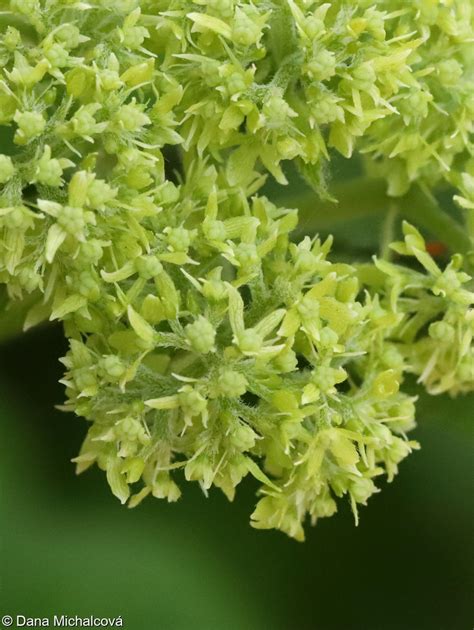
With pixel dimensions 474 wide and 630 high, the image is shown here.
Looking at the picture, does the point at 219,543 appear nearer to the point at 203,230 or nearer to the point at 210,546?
the point at 210,546

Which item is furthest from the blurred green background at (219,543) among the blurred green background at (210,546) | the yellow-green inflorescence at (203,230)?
the yellow-green inflorescence at (203,230)

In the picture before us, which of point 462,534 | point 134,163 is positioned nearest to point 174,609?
point 462,534

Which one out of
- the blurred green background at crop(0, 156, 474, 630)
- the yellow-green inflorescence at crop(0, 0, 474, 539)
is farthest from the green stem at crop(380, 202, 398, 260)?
the yellow-green inflorescence at crop(0, 0, 474, 539)

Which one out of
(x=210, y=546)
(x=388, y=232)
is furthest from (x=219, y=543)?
(x=388, y=232)

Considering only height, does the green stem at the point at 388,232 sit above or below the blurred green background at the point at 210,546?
above

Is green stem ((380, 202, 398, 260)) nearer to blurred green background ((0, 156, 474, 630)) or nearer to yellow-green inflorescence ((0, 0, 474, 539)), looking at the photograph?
blurred green background ((0, 156, 474, 630))

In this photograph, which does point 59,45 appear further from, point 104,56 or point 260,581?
point 260,581

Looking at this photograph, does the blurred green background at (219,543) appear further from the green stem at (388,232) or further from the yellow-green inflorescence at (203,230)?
the yellow-green inflorescence at (203,230)
